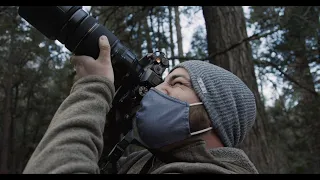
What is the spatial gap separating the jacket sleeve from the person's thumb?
0.51ft

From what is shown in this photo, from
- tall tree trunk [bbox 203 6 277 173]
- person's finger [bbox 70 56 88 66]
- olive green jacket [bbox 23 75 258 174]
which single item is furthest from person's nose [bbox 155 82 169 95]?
tall tree trunk [bbox 203 6 277 173]

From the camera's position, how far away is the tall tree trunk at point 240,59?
3.47 m

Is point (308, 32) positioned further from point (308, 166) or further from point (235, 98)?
point (308, 166)

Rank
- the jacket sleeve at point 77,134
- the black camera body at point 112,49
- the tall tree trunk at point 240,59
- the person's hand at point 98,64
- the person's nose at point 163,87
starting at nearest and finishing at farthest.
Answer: the jacket sleeve at point 77,134 < the person's hand at point 98,64 < the black camera body at point 112,49 < the person's nose at point 163,87 < the tall tree trunk at point 240,59

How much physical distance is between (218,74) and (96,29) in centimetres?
71

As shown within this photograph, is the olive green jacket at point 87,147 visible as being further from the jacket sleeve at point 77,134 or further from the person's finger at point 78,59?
the person's finger at point 78,59

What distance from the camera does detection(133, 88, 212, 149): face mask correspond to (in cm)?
166

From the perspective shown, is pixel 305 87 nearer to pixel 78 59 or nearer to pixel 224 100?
pixel 224 100

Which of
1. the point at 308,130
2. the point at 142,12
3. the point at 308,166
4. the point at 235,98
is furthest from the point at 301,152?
the point at 235,98

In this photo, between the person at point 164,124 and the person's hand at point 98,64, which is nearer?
the person at point 164,124

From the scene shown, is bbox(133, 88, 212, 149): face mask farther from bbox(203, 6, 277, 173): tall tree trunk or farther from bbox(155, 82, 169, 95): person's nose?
bbox(203, 6, 277, 173): tall tree trunk

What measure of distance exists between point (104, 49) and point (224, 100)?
670 millimetres

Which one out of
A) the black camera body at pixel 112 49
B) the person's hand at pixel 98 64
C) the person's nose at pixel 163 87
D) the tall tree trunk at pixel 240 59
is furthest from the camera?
the tall tree trunk at pixel 240 59

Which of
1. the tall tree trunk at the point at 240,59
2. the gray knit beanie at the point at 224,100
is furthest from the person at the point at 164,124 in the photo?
the tall tree trunk at the point at 240,59
